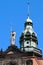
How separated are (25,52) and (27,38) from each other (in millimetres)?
12100

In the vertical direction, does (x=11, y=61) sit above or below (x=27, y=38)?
below

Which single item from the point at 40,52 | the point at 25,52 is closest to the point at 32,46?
the point at 40,52

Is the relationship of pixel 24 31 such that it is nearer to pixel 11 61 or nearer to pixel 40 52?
pixel 40 52

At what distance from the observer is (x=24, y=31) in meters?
109

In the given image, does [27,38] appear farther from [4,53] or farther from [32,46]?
[4,53]

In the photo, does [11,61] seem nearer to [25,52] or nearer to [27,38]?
[25,52]

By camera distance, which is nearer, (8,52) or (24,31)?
(8,52)

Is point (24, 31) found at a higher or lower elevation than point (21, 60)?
higher

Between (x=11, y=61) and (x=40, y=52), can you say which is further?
(x=40, y=52)

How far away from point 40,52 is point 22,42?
17.8ft

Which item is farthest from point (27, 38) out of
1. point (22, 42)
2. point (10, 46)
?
point (10, 46)

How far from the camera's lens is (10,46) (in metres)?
96.3

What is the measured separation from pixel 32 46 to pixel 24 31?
16.2 ft

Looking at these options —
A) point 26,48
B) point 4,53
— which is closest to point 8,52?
point 4,53
